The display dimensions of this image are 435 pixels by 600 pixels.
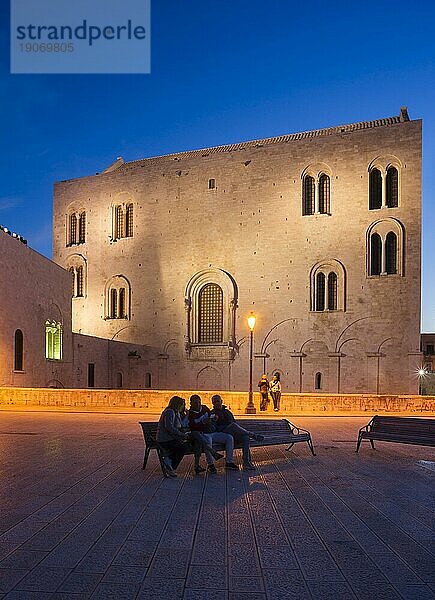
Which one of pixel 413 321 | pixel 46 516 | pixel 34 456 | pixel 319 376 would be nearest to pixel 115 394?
pixel 34 456

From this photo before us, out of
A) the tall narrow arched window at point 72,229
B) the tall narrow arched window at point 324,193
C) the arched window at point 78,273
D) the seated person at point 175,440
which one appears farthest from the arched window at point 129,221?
the seated person at point 175,440

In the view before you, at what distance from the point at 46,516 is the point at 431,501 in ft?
14.5

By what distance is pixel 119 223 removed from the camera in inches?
1540

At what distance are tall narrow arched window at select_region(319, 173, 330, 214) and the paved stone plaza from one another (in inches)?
971

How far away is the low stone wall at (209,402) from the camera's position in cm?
1827

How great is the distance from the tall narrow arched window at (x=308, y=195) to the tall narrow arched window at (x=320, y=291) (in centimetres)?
372

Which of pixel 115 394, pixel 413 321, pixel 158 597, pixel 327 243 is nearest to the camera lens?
pixel 158 597

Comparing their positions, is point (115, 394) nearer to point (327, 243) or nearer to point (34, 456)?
point (34, 456)

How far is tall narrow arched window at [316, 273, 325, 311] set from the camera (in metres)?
33.2

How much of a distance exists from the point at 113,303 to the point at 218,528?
33.6 metres

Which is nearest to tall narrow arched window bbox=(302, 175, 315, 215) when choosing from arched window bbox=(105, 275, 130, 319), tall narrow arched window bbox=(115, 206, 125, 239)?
tall narrow arched window bbox=(115, 206, 125, 239)

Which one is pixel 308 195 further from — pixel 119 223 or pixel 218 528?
pixel 218 528

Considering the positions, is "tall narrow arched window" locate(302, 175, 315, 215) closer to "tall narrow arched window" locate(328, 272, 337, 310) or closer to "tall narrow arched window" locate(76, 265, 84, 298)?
"tall narrow arched window" locate(328, 272, 337, 310)

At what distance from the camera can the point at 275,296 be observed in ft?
111
